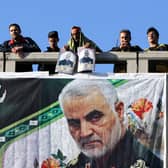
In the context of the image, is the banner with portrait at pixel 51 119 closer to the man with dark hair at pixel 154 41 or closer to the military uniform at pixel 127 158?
the military uniform at pixel 127 158

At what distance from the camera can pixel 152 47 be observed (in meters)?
19.7

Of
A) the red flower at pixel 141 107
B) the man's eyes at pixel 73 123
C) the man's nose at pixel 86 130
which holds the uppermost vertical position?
the red flower at pixel 141 107

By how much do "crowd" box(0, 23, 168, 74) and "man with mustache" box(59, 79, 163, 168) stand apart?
2.13 ft

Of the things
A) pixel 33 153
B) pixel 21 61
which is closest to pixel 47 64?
pixel 21 61

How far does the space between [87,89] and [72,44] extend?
0.86 metres

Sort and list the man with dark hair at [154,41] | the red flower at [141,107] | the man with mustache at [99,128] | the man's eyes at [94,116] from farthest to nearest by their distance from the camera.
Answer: the man's eyes at [94,116]
the red flower at [141,107]
the man with mustache at [99,128]
the man with dark hair at [154,41]

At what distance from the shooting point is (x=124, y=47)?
19.7 m

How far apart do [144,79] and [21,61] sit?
7.67 feet

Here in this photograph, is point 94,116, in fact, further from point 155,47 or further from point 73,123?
point 155,47

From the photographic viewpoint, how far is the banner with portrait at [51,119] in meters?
19.4

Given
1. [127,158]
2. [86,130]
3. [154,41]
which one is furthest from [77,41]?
[127,158]

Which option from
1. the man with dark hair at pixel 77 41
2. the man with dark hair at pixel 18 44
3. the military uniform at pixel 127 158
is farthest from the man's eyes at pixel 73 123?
the man with dark hair at pixel 18 44

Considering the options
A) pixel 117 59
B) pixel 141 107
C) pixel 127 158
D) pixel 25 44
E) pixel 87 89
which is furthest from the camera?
pixel 25 44

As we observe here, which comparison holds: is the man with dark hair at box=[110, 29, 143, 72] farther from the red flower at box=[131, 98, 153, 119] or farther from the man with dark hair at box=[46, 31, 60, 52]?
the man with dark hair at box=[46, 31, 60, 52]
